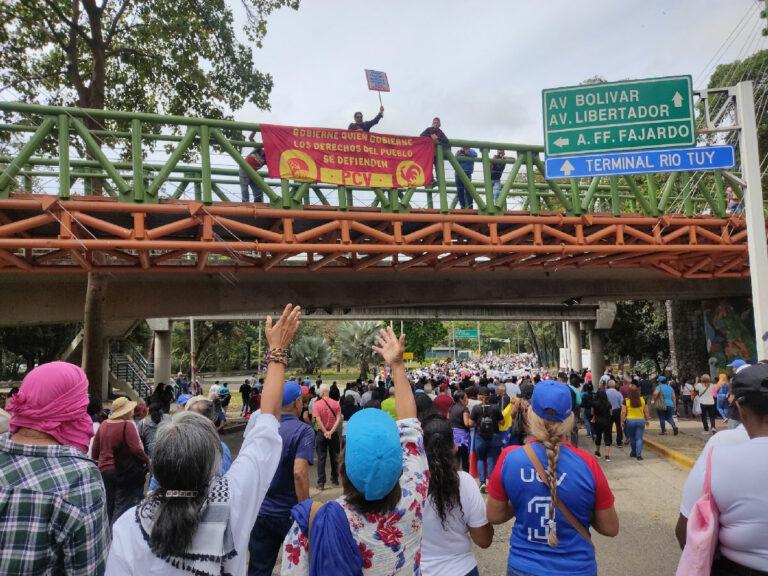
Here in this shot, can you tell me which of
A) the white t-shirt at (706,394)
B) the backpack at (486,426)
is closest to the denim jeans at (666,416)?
the white t-shirt at (706,394)


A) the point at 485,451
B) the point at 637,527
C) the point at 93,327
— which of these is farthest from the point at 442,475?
the point at 93,327

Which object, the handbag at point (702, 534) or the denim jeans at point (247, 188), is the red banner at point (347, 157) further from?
the handbag at point (702, 534)

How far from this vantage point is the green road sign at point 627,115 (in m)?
8.92

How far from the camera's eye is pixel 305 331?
2195 inches

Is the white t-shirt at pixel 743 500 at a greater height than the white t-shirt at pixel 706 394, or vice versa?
the white t-shirt at pixel 743 500

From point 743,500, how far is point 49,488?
2783 millimetres

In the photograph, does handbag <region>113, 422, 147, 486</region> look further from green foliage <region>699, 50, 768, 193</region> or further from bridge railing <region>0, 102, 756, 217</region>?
green foliage <region>699, 50, 768, 193</region>

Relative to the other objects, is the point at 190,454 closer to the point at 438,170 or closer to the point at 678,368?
the point at 438,170

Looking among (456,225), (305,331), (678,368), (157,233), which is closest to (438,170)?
(456,225)

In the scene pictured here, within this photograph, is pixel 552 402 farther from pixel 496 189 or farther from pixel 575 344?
pixel 575 344

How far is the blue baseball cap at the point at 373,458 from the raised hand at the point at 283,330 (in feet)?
2.02

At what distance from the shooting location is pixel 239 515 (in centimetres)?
189

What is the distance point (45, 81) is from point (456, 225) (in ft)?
37.0

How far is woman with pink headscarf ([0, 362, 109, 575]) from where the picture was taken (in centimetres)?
194
